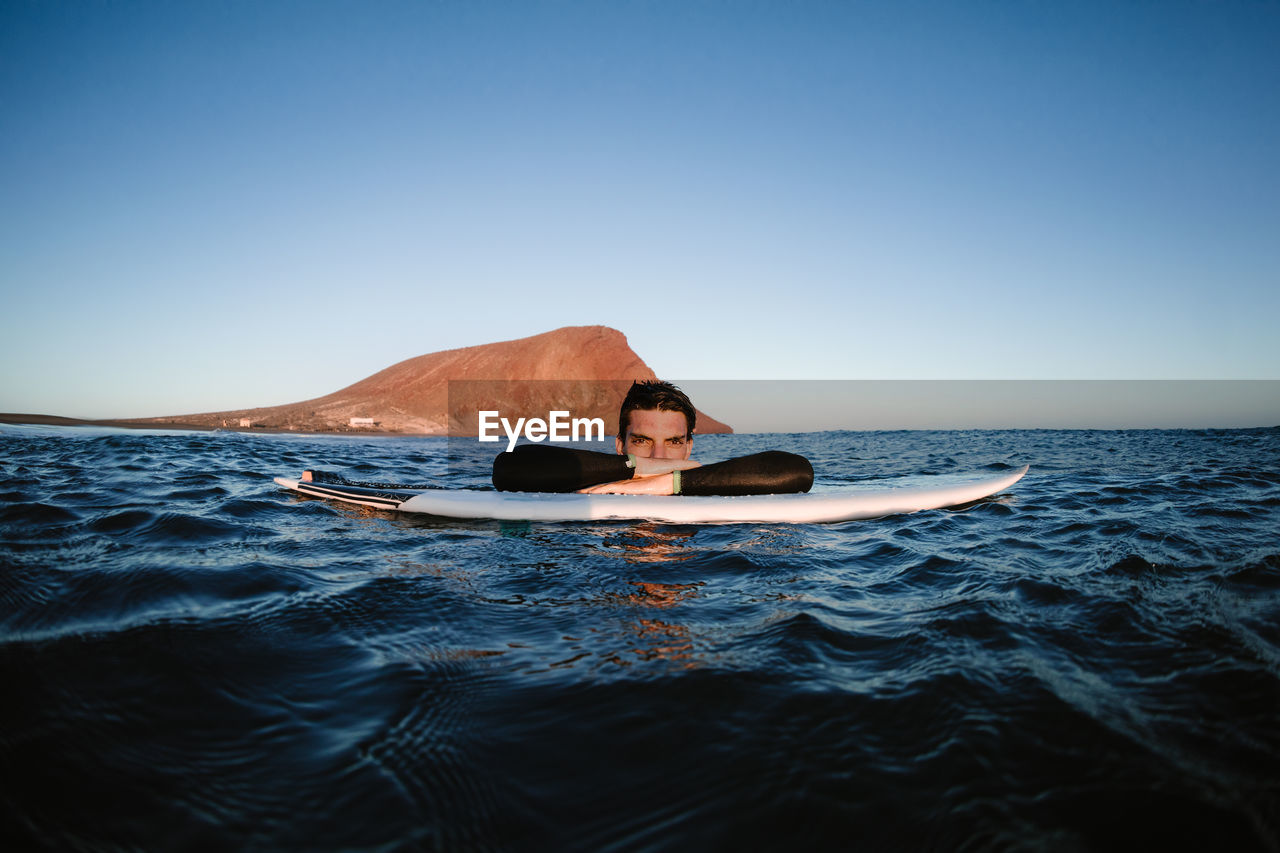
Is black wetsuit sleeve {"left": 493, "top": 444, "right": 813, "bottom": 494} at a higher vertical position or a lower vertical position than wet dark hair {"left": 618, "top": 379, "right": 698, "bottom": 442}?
lower

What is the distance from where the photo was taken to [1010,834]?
134 cm

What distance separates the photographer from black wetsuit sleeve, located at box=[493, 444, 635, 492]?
5.71m

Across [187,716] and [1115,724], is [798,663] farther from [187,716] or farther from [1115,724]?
[187,716]

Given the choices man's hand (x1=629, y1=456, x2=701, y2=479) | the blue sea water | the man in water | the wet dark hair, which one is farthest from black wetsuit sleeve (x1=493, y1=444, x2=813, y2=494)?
the blue sea water

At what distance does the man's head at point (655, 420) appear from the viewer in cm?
594

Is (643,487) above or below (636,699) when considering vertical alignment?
above

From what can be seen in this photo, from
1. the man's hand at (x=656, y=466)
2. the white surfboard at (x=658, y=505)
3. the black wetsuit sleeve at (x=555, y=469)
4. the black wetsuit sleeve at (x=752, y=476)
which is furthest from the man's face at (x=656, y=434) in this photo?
the white surfboard at (x=658, y=505)

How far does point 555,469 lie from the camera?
5.73m

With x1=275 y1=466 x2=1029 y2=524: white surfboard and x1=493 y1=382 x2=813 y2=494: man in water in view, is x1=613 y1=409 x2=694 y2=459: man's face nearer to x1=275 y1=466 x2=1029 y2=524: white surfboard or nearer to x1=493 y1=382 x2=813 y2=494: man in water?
x1=493 y1=382 x2=813 y2=494: man in water

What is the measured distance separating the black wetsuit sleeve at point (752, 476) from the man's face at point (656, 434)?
54 centimetres

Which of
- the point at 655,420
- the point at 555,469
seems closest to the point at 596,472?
the point at 555,469

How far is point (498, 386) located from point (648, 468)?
263 feet

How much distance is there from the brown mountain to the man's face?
60.0 meters

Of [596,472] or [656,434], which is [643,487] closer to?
[596,472]
